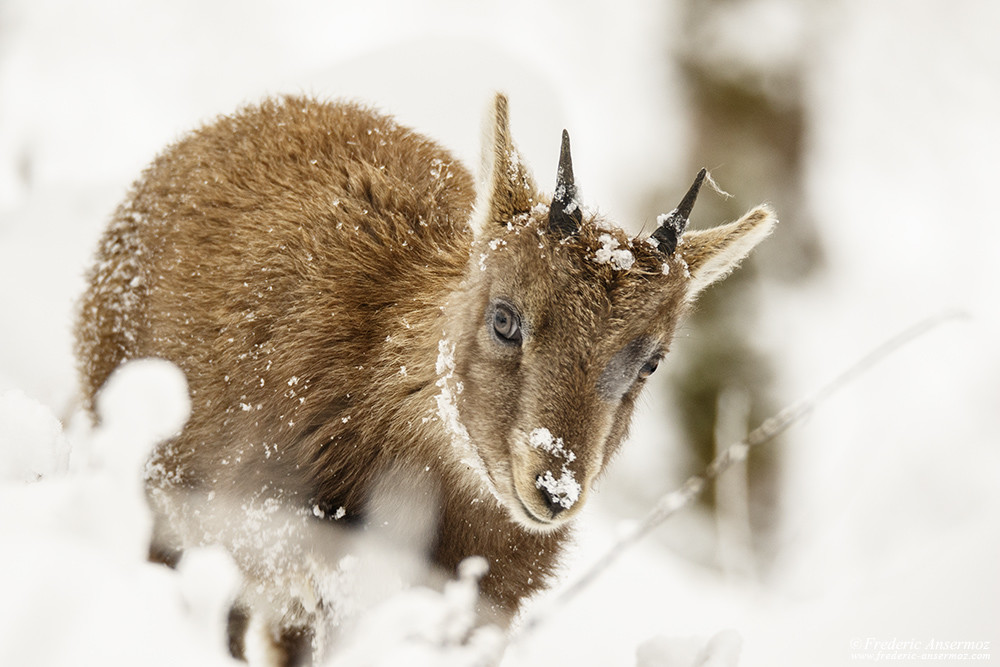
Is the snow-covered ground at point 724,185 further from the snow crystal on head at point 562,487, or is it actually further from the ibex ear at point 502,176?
the ibex ear at point 502,176

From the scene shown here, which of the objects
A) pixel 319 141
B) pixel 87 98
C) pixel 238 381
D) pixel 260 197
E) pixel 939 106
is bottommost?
pixel 87 98

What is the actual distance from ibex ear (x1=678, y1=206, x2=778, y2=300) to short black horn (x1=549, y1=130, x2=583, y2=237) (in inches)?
22.0

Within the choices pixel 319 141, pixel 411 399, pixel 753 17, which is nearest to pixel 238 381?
pixel 411 399

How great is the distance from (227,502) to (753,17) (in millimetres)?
6214

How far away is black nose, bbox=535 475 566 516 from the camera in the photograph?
2.34 meters

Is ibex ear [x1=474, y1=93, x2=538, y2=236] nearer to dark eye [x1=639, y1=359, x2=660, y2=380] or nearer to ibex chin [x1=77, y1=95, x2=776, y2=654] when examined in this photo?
ibex chin [x1=77, y1=95, x2=776, y2=654]

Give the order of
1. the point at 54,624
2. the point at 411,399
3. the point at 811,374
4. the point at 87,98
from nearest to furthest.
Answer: the point at 54,624
the point at 411,399
the point at 811,374
the point at 87,98

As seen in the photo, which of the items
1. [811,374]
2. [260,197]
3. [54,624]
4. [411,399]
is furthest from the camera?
[811,374]

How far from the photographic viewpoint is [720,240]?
2986 mm

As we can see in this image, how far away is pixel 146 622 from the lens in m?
1.40

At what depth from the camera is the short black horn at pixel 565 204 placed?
8.36ft

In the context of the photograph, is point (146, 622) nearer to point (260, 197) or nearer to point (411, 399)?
point (411, 399)

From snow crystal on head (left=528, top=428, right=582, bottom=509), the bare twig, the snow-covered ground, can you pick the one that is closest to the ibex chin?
snow crystal on head (left=528, top=428, right=582, bottom=509)

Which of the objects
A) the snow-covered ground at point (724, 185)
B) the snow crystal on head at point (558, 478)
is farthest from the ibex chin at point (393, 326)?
the snow-covered ground at point (724, 185)
